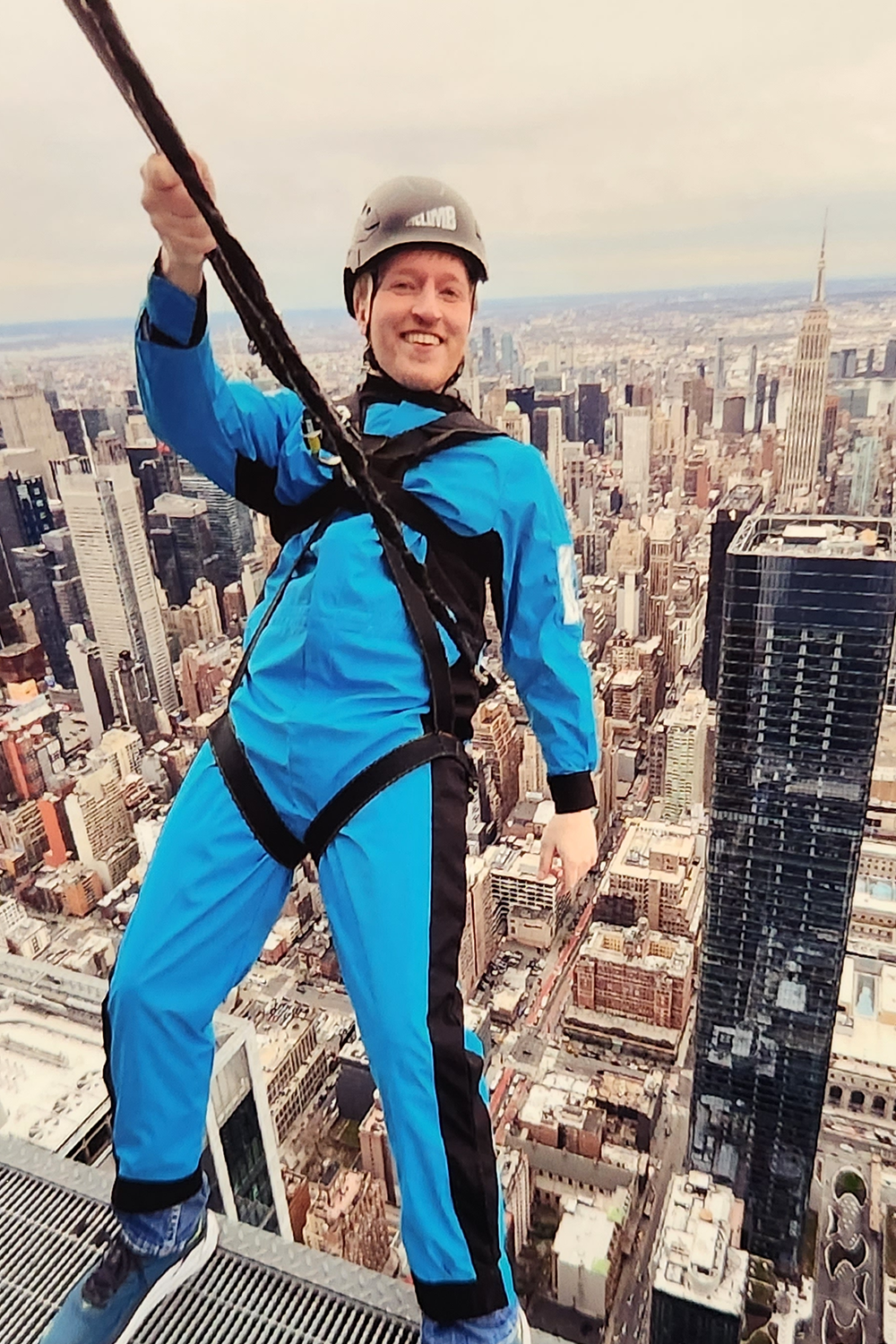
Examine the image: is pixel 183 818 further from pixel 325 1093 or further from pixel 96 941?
pixel 96 941

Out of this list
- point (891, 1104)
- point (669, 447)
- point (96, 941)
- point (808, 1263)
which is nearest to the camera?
point (808, 1263)

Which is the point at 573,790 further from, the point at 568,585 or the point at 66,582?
the point at 66,582

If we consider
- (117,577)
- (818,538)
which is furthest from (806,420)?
(117,577)

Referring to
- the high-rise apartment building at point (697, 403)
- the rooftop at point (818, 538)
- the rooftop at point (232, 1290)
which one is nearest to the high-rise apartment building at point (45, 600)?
the high-rise apartment building at point (697, 403)

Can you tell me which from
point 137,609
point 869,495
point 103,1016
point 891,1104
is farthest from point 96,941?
point 869,495

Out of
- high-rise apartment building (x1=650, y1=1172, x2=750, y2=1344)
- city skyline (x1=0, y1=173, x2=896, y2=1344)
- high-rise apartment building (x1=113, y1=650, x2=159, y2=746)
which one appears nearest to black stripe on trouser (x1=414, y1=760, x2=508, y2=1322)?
city skyline (x1=0, y1=173, x2=896, y2=1344)

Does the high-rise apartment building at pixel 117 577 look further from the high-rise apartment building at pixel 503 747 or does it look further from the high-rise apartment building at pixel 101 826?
the high-rise apartment building at pixel 503 747

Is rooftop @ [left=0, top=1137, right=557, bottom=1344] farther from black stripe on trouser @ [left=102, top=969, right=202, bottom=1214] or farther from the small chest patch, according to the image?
the small chest patch
